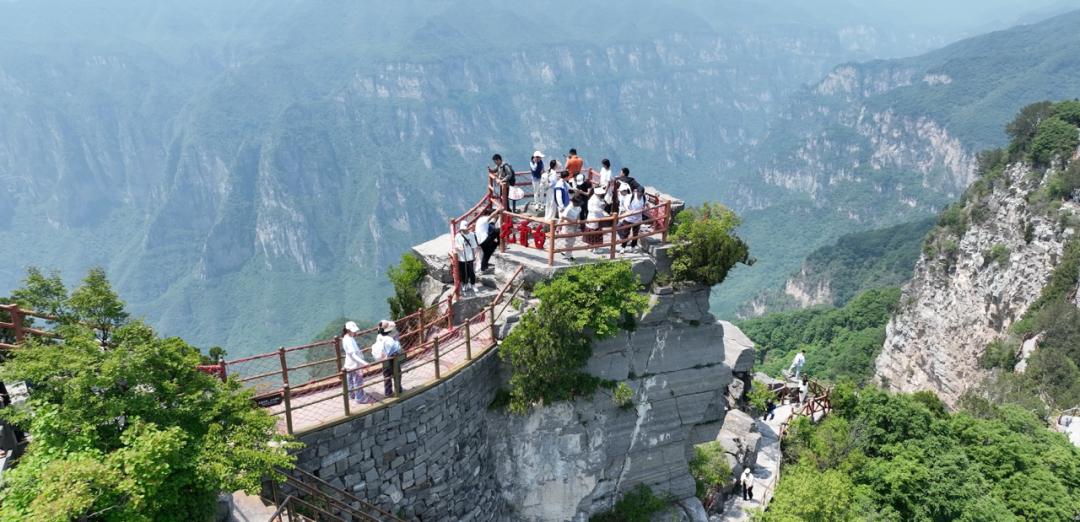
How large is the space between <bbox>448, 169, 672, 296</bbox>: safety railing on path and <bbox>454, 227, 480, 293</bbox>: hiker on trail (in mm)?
169

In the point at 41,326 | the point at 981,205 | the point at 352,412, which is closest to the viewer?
the point at 41,326

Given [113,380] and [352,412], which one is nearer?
[113,380]

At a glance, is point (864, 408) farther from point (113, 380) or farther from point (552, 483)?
point (113, 380)

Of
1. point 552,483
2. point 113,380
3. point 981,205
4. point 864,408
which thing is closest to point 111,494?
point 113,380

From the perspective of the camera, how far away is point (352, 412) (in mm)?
12711

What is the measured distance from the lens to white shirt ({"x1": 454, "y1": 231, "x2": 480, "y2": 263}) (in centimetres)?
1568

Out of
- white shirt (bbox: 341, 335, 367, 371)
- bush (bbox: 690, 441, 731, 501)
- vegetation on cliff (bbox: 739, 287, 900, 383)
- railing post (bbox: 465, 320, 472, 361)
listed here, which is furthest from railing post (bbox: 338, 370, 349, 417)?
vegetation on cliff (bbox: 739, 287, 900, 383)

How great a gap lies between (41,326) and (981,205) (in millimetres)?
72301

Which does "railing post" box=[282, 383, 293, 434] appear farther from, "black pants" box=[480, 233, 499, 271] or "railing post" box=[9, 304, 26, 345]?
"black pants" box=[480, 233, 499, 271]

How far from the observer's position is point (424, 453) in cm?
1397

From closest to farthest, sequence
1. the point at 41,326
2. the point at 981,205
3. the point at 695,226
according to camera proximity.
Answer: the point at 41,326, the point at 695,226, the point at 981,205

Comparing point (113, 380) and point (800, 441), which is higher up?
point (113, 380)

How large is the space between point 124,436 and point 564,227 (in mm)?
10917

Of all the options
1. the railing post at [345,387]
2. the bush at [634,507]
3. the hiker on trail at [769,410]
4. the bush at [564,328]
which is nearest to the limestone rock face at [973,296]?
the hiker on trail at [769,410]
